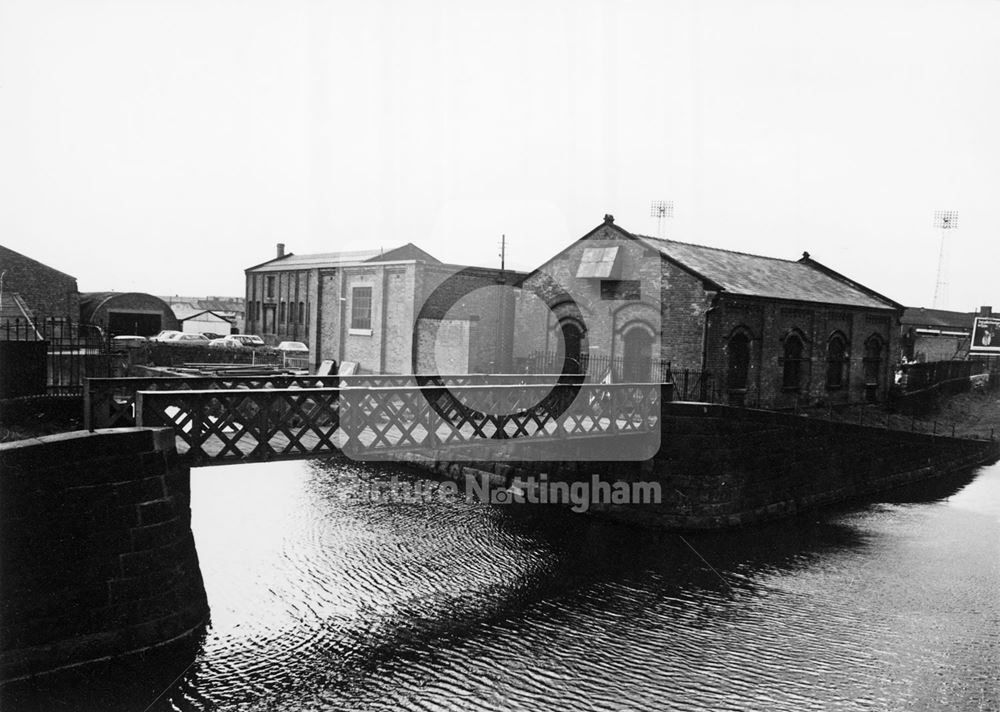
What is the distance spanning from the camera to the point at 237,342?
1470 inches

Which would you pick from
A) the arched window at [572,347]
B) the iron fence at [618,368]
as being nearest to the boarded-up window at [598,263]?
the arched window at [572,347]

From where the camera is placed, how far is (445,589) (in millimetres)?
12188

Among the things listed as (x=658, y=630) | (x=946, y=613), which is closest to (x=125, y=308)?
(x=658, y=630)

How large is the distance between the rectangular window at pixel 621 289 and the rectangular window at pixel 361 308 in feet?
36.9

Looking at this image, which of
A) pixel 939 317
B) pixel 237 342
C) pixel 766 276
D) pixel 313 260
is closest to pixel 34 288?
pixel 237 342

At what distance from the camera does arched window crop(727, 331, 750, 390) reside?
822 inches

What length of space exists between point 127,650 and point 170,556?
1.17 meters

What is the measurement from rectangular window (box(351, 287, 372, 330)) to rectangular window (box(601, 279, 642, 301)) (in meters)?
11.2

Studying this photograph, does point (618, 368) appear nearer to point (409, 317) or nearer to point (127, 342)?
point (409, 317)

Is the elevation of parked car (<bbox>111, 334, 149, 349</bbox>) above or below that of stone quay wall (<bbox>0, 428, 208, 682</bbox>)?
above

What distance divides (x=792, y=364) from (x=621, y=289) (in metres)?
6.17

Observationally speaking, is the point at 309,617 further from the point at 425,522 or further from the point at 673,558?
the point at 673,558

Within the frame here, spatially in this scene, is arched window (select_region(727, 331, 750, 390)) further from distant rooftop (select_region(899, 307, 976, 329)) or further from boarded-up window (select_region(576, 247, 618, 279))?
distant rooftop (select_region(899, 307, 976, 329))

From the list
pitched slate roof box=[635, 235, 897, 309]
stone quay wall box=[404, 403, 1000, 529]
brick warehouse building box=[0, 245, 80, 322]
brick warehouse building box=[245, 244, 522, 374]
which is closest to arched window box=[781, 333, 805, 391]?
pitched slate roof box=[635, 235, 897, 309]
